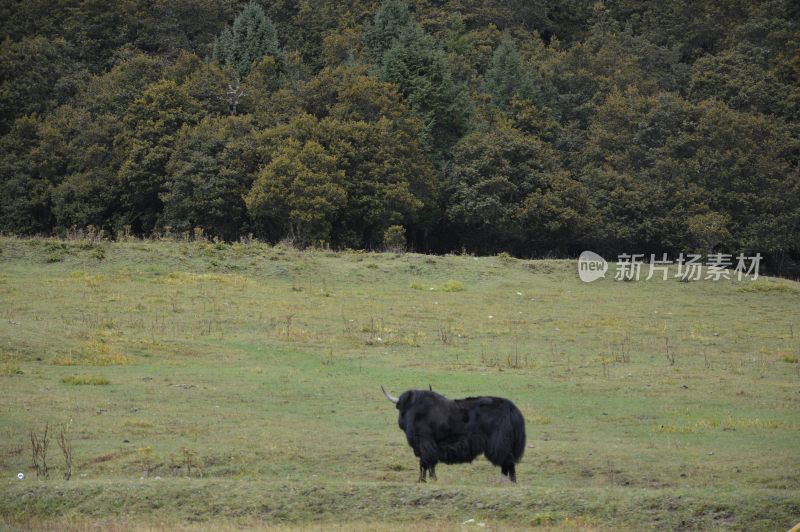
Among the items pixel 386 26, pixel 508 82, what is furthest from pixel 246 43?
pixel 508 82

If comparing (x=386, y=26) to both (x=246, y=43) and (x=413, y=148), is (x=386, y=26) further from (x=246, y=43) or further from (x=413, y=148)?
(x=413, y=148)

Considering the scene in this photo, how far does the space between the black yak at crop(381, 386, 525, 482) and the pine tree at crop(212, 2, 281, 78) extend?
57.5 meters

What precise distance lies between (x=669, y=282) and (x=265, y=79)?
31752 millimetres

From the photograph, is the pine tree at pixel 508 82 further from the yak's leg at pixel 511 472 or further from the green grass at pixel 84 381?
the yak's leg at pixel 511 472

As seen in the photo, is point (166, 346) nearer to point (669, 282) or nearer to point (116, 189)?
point (669, 282)

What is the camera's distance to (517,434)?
15234mm

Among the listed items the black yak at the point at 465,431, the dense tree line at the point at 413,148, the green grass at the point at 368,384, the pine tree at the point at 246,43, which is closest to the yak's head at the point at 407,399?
the black yak at the point at 465,431

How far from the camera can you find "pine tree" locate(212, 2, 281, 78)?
71.9 meters

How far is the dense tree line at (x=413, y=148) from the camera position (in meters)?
53.5

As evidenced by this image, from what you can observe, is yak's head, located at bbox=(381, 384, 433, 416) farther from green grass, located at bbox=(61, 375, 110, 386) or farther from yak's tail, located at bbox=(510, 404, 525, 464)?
green grass, located at bbox=(61, 375, 110, 386)

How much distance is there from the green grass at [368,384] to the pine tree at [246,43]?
32980 millimetres

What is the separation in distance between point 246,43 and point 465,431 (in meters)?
60.9

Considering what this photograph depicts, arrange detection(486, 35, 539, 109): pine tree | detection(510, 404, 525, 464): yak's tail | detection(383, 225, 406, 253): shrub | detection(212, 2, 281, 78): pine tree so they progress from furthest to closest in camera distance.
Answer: detection(212, 2, 281, 78): pine tree
detection(486, 35, 539, 109): pine tree
detection(383, 225, 406, 253): shrub
detection(510, 404, 525, 464): yak's tail

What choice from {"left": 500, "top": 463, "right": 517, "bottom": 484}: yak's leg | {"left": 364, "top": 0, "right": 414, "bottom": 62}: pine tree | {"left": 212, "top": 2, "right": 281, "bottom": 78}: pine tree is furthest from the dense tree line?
{"left": 500, "top": 463, "right": 517, "bottom": 484}: yak's leg
